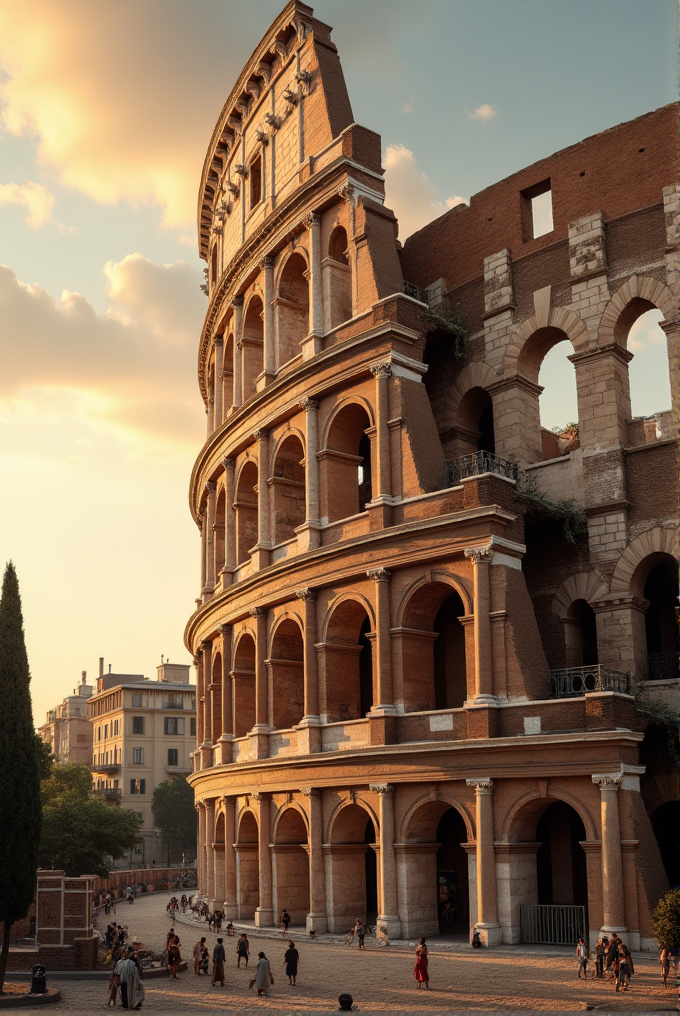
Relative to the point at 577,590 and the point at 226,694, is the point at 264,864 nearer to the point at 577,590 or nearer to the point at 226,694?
the point at 226,694

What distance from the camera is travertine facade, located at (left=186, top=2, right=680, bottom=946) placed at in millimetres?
26578

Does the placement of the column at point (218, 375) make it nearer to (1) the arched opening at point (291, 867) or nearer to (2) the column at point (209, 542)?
(2) the column at point (209, 542)

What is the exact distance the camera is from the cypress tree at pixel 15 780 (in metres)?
25.8

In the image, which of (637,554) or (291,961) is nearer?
(291,961)

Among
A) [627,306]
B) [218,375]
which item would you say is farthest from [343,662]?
[218,375]

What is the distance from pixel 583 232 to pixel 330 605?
12864 millimetres

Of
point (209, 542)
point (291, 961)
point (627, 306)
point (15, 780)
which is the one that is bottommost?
point (291, 961)

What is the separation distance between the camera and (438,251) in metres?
35.2

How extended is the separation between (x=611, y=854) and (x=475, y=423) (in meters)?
14.5

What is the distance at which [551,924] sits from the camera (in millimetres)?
25938

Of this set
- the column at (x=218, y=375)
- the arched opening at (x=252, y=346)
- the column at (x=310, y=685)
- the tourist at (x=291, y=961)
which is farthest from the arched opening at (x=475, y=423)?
the tourist at (x=291, y=961)

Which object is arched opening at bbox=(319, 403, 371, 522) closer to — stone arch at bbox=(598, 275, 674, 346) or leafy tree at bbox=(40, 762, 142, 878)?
stone arch at bbox=(598, 275, 674, 346)

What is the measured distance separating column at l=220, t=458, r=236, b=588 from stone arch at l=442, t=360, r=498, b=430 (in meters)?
9.87

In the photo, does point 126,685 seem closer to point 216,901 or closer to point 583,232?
point 216,901
